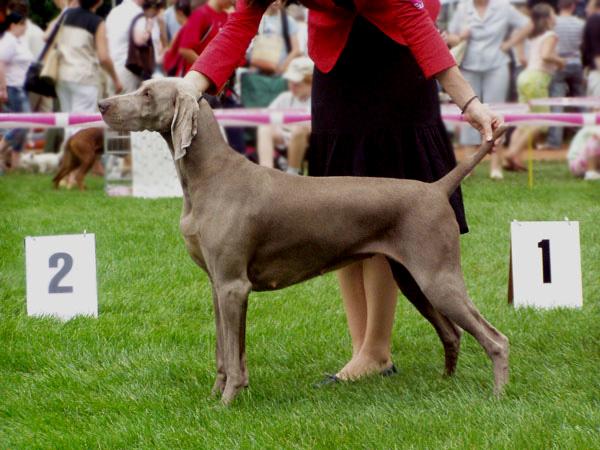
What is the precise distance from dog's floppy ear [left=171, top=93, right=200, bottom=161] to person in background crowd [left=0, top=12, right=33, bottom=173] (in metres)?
8.61

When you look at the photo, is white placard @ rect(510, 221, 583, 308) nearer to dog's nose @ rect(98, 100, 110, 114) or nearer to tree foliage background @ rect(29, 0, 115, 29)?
dog's nose @ rect(98, 100, 110, 114)

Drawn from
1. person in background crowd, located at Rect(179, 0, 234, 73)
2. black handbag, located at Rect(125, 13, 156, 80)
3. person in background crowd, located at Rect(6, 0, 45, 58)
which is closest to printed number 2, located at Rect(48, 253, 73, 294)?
person in background crowd, located at Rect(179, 0, 234, 73)

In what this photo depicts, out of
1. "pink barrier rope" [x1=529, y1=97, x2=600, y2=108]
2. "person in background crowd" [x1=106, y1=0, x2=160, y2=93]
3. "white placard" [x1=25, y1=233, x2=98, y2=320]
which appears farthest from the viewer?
"person in background crowd" [x1=106, y1=0, x2=160, y2=93]

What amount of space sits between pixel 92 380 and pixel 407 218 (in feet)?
4.87

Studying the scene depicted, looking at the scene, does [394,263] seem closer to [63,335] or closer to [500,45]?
[63,335]

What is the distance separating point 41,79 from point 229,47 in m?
7.63

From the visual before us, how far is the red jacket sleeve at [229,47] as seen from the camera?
4203 mm

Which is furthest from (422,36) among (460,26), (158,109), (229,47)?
(460,26)

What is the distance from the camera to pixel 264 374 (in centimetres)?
465

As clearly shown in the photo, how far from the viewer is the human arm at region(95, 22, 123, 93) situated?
11062mm

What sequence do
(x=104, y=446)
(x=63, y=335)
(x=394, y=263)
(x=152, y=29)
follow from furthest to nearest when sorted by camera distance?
1. (x=152, y=29)
2. (x=63, y=335)
3. (x=394, y=263)
4. (x=104, y=446)

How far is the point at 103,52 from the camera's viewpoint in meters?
11.1

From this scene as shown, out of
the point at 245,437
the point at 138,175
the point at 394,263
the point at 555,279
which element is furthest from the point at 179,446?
the point at 138,175

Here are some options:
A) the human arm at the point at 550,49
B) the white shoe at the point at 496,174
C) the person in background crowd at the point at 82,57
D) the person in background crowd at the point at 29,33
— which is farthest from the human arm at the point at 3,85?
the human arm at the point at 550,49
